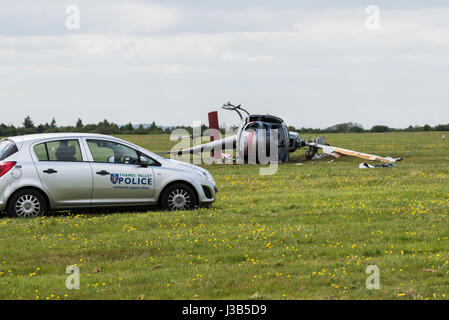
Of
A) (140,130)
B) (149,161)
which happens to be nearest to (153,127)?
(140,130)

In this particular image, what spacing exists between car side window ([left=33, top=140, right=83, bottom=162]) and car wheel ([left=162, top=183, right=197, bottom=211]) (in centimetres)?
201

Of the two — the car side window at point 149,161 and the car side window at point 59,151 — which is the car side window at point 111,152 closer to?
the car side window at point 149,161

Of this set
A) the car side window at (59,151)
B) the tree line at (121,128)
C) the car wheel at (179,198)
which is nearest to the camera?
the car side window at (59,151)

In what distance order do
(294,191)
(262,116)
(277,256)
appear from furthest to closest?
(262,116) < (294,191) < (277,256)

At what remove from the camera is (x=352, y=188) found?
18688mm

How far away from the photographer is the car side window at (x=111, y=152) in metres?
13.4

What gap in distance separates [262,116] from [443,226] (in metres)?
20.3

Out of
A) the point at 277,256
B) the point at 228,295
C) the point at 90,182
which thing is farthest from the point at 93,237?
the point at 228,295

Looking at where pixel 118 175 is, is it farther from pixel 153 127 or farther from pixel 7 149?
pixel 153 127

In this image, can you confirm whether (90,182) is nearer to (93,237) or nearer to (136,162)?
(136,162)
